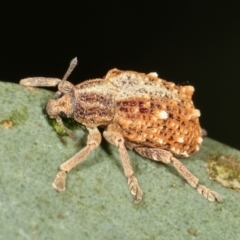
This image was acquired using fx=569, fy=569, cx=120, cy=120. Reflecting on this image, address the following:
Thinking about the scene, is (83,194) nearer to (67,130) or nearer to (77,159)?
(77,159)

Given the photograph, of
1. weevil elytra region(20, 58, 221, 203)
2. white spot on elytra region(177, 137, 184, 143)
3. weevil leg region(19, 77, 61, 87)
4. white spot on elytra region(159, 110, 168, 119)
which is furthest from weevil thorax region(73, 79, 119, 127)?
white spot on elytra region(177, 137, 184, 143)

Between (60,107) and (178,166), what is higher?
(60,107)

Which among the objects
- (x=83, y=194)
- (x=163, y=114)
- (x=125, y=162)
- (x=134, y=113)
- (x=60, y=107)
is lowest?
(x=83, y=194)

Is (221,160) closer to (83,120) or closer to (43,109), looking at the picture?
(83,120)

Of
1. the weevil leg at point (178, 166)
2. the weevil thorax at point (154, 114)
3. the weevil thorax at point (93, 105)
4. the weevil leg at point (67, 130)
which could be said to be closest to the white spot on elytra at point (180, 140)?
the weevil thorax at point (154, 114)

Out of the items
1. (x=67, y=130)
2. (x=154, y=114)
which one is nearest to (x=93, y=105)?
(x=67, y=130)

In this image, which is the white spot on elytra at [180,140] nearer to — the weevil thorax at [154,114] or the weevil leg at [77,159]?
the weevil thorax at [154,114]
